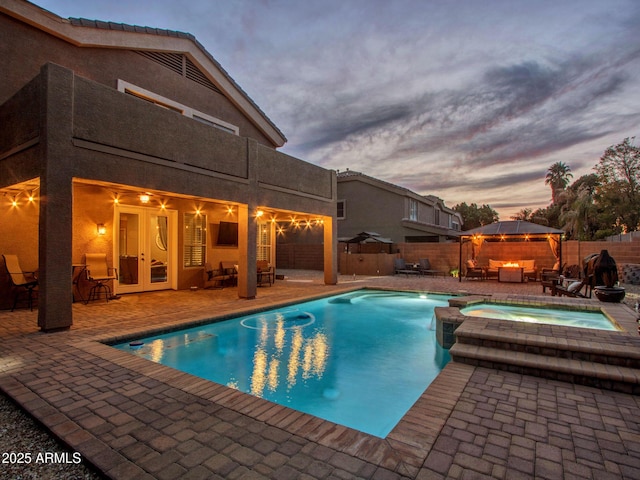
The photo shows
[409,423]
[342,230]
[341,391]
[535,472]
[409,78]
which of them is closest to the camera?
[535,472]

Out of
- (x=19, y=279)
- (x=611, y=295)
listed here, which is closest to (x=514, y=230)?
(x=611, y=295)

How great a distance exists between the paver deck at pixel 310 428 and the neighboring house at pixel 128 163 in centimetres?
329

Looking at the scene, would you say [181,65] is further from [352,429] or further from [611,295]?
[611,295]

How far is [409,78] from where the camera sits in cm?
1574

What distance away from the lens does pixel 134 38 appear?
31.8 ft

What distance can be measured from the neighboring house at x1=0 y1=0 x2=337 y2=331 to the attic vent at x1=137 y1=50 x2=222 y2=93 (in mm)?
35

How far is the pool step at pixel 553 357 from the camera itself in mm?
3799

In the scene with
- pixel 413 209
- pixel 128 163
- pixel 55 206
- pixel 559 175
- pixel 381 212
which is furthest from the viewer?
pixel 559 175

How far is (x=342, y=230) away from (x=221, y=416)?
73.7ft

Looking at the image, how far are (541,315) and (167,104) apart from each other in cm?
1204

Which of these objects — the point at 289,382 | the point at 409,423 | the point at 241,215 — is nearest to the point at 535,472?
the point at 409,423

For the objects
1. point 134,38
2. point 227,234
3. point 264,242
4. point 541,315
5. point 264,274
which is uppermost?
point 134,38

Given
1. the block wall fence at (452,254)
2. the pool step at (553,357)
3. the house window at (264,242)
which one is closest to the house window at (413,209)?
the block wall fence at (452,254)

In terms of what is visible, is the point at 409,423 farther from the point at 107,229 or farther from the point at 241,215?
the point at 107,229
